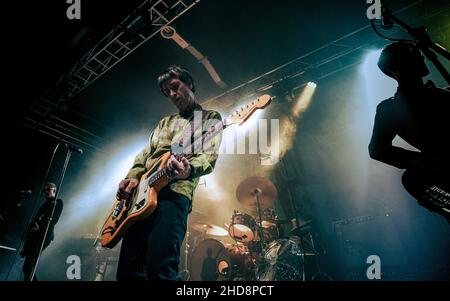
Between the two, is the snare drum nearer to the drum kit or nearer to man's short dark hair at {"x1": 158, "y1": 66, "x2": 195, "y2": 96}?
the drum kit

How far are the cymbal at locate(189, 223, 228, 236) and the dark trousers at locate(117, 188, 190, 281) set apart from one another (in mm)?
5347

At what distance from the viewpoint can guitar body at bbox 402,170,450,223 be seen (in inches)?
64.3

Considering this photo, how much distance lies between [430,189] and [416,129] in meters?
0.50

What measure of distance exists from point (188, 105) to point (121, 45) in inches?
210

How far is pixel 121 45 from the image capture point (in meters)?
6.88

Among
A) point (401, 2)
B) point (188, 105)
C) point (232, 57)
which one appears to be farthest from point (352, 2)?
point (188, 105)

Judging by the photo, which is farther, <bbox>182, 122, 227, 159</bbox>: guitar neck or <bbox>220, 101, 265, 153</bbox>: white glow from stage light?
<bbox>220, 101, 265, 153</bbox>: white glow from stage light

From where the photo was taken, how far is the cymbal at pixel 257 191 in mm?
6633

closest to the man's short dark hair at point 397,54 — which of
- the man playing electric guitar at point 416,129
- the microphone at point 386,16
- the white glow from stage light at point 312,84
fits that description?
the man playing electric guitar at point 416,129

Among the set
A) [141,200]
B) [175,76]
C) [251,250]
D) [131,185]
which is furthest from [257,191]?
[141,200]

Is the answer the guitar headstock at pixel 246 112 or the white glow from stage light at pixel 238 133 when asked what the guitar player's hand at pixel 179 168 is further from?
the white glow from stage light at pixel 238 133

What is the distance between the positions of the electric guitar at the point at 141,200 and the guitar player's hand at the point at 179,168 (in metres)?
0.08

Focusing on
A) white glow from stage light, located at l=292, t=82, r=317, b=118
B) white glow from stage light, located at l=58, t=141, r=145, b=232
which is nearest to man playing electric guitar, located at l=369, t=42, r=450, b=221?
white glow from stage light, located at l=292, t=82, r=317, b=118

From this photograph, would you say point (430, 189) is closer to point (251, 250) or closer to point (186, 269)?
point (251, 250)
